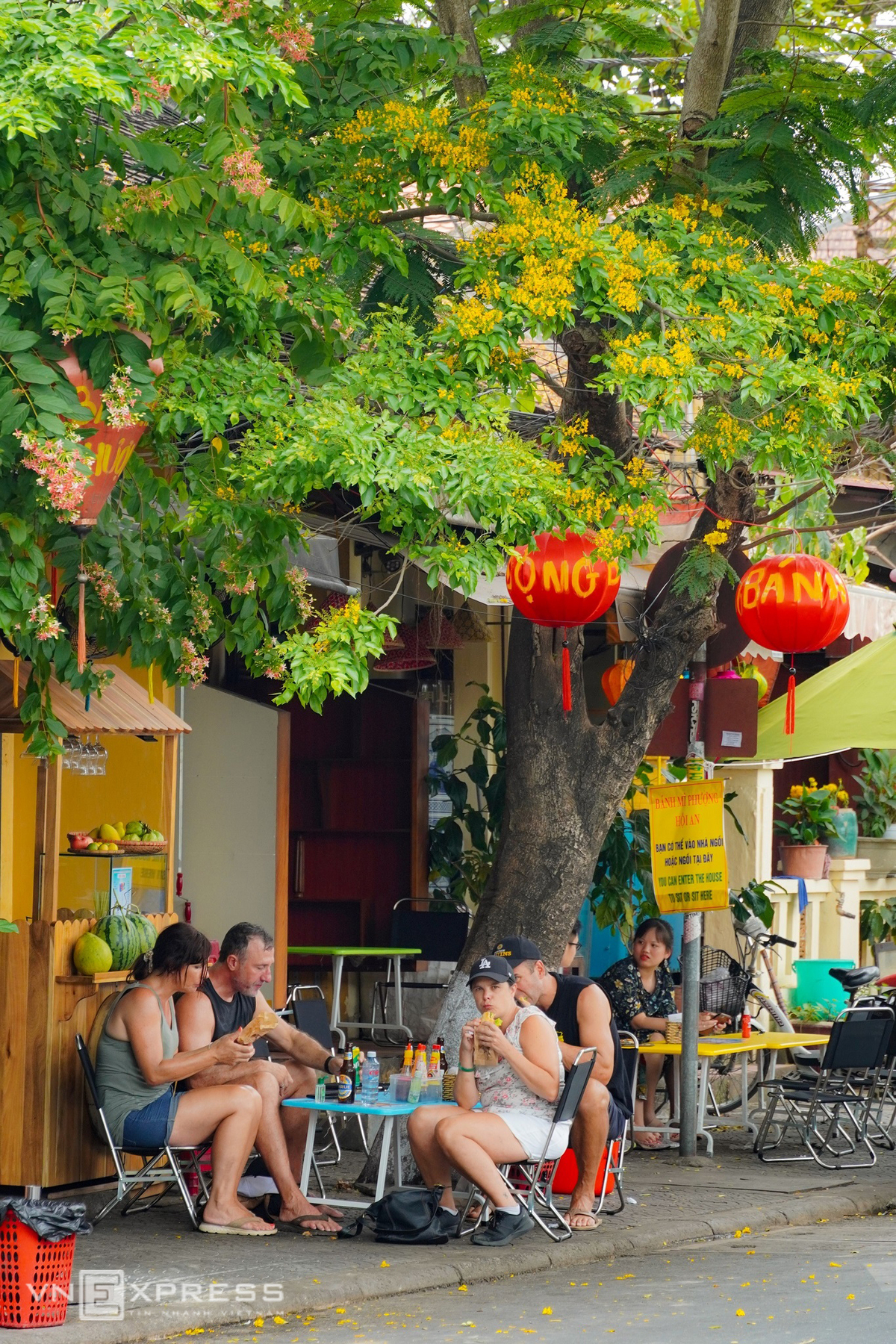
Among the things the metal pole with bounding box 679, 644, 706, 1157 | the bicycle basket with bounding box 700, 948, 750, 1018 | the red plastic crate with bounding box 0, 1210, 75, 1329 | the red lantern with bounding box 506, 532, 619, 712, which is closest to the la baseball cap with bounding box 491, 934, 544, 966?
the red lantern with bounding box 506, 532, 619, 712

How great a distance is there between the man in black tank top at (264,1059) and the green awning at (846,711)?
475 centimetres

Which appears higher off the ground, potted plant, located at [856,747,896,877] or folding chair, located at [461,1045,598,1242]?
potted plant, located at [856,747,896,877]

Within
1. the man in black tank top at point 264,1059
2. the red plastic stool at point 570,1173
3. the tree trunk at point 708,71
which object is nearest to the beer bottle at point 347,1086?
the man in black tank top at point 264,1059

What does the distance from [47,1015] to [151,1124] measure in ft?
2.70

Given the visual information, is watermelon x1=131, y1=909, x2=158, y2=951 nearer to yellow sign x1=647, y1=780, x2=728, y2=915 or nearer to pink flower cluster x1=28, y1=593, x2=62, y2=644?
pink flower cluster x1=28, y1=593, x2=62, y2=644

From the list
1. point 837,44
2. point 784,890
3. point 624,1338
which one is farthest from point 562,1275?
point 784,890

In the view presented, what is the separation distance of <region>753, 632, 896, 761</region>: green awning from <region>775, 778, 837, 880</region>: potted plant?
258 cm

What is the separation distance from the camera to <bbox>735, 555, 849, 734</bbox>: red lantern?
960 cm

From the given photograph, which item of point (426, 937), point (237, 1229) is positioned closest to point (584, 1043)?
point (237, 1229)

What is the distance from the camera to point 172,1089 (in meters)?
7.94

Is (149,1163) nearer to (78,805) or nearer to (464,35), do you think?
(78,805)

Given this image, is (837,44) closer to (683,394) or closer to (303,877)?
(683,394)

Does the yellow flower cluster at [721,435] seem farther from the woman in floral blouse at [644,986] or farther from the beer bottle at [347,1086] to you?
the woman in floral blouse at [644,986]

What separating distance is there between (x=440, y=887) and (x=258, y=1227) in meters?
6.48
